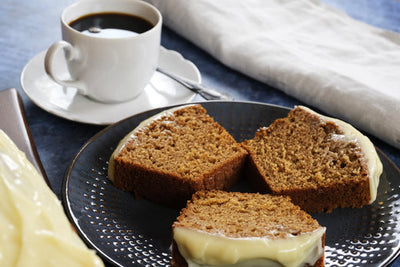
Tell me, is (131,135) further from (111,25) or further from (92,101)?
(111,25)

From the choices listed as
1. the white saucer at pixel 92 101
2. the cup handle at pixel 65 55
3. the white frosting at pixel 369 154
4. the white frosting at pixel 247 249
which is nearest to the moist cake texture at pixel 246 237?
the white frosting at pixel 247 249

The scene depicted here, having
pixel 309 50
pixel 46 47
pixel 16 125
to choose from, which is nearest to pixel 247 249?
pixel 16 125

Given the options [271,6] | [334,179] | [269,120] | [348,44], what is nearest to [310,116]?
[269,120]

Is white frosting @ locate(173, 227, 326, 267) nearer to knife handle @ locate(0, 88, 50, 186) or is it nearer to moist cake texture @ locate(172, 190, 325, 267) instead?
moist cake texture @ locate(172, 190, 325, 267)

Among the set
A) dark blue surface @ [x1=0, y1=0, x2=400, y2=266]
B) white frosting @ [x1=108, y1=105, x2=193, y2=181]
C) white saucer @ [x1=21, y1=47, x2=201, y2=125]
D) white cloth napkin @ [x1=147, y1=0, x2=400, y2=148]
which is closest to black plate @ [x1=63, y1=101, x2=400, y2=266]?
white frosting @ [x1=108, y1=105, x2=193, y2=181]

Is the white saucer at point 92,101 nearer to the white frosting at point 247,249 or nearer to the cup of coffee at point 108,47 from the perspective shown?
the cup of coffee at point 108,47

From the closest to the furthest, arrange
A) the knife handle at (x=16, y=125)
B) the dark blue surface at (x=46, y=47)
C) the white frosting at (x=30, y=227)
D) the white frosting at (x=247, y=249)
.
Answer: the white frosting at (x=30, y=227), the white frosting at (x=247, y=249), the knife handle at (x=16, y=125), the dark blue surface at (x=46, y=47)
